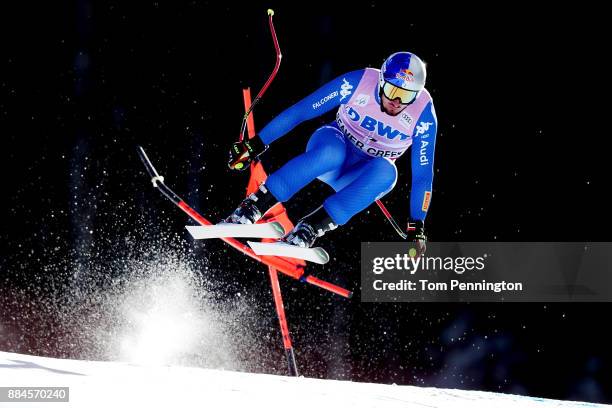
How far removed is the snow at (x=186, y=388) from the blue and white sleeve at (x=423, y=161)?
126 centimetres

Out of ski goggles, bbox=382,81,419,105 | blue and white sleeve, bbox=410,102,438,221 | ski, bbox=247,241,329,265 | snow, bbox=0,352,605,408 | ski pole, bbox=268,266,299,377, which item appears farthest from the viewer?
ski pole, bbox=268,266,299,377

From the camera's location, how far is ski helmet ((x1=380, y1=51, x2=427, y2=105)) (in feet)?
11.3

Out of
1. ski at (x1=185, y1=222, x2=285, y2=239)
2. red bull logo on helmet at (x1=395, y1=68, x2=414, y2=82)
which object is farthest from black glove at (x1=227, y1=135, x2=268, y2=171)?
red bull logo on helmet at (x1=395, y1=68, x2=414, y2=82)

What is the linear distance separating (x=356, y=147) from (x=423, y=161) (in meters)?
A: 0.43

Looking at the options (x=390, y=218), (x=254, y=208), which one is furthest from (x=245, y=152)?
(x=390, y=218)

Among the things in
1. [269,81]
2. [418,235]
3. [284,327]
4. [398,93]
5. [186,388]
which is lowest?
[186,388]

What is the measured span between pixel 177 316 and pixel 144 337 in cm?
48

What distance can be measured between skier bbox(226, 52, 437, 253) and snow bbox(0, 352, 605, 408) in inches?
36.2

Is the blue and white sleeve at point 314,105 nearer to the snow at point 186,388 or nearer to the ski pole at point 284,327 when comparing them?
the ski pole at point 284,327

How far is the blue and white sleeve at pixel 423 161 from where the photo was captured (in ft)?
12.2

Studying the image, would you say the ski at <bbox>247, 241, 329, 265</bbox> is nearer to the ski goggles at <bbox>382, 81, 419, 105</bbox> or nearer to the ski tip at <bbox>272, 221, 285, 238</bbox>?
the ski tip at <bbox>272, 221, 285, 238</bbox>

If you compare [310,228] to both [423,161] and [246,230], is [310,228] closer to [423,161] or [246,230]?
[246,230]

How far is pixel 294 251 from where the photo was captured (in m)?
3.41

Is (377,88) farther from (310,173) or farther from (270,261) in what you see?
(270,261)
